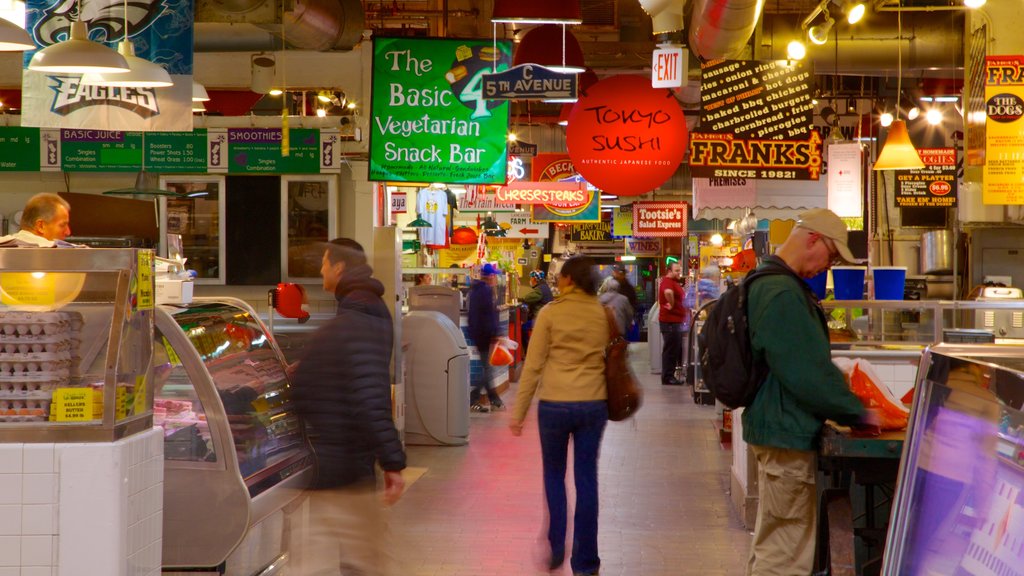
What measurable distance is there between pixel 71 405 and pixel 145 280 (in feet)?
1.94

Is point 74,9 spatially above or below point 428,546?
above

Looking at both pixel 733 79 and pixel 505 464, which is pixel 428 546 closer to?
pixel 505 464

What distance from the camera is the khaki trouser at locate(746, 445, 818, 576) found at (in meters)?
4.50

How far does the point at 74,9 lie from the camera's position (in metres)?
8.13

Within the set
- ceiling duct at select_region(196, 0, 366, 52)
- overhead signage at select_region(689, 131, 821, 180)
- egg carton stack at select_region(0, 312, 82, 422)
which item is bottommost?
egg carton stack at select_region(0, 312, 82, 422)

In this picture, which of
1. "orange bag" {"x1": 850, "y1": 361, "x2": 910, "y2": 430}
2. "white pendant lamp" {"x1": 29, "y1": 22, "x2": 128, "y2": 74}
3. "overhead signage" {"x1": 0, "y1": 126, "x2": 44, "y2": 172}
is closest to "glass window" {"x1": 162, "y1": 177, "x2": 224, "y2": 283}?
"overhead signage" {"x1": 0, "y1": 126, "x2": 44, "y2": 172}

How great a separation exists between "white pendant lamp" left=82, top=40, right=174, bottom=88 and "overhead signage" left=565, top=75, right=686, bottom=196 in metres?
4.07

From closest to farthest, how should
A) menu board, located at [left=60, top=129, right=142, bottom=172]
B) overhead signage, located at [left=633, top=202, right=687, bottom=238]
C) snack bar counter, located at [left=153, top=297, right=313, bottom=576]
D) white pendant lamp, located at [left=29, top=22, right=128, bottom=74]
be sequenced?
1. snack bar counter, located at [left=153, top=297, right=313, bottom=576]
2. white pendant lamp, located at [left=29, top=22, right=128, bottom=74]
3. menu board, located at [left=60, top=129, right=142, bottom=172]
4. overhead signage, located at [left=633, top=202, right=687, bottom=238]

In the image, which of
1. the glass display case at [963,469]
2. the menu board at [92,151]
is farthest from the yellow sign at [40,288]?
the menu board at [92,151]

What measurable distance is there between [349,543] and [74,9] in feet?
17.1

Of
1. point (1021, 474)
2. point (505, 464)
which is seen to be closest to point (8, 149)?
point (505, 464)

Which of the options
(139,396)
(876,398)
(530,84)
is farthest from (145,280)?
(530,84)

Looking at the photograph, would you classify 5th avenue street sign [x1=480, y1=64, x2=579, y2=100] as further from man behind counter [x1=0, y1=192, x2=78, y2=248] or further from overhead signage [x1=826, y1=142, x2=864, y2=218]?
overhead signage [x1=826, y1=142, x2=864, y2=218]

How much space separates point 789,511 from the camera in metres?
4.53
